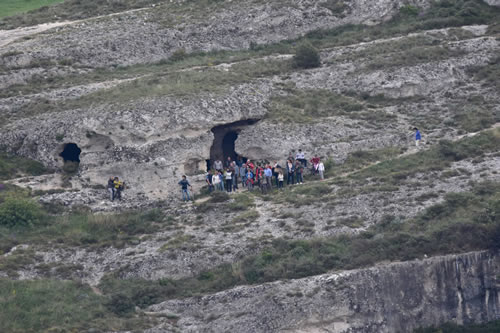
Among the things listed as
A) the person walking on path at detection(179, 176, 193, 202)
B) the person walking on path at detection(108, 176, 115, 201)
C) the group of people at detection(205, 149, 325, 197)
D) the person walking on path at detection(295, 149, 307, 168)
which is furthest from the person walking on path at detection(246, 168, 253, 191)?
the person walking on path at detection(108, 176, 115, 201)

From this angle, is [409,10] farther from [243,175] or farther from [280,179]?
[243,175]

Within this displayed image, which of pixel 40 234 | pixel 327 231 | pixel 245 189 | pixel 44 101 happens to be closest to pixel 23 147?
pixel 44 101

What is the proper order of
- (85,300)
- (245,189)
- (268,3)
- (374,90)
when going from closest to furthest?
(85,300)
(245,189)
(374,90)
(268,3)

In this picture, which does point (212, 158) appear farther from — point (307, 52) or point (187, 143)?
point (307, 52)

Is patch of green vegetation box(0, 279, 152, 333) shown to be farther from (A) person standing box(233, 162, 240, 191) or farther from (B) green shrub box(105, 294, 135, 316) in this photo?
(A) person standing box(233, 162, 240, 191)

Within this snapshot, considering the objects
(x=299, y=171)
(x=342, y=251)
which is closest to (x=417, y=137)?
(x=299, y=171)

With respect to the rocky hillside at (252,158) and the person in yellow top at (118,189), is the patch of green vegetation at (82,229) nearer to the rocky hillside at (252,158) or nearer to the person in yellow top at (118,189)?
the rocky hillside at (252,158)

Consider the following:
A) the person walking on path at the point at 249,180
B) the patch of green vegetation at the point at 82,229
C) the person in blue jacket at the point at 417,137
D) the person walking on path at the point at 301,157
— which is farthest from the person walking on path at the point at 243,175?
Result: the person in blue jacket at the point at 417,137
